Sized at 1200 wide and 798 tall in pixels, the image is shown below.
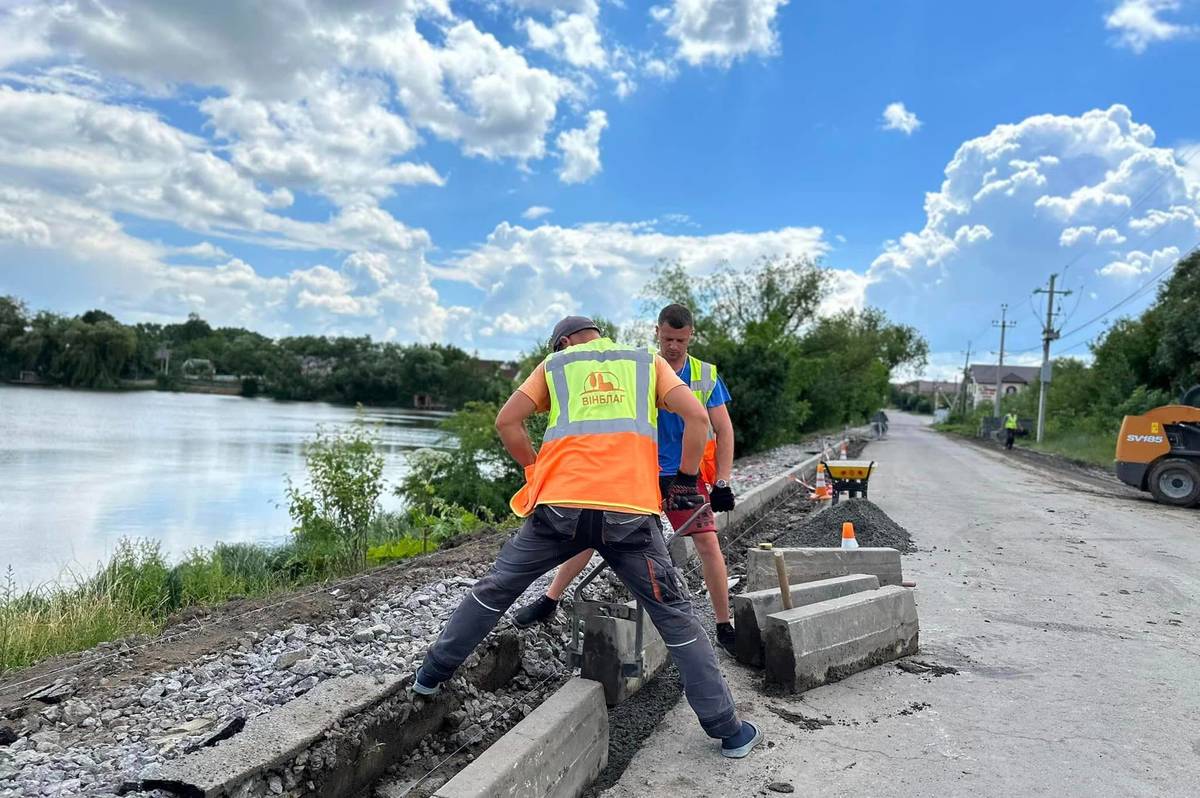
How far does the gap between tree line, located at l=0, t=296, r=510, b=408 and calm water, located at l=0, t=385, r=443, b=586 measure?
2108 centimetres

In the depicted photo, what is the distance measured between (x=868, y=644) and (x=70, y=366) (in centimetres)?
6588

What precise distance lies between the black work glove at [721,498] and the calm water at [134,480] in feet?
33.0

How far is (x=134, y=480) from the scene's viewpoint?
A: 2030 cm

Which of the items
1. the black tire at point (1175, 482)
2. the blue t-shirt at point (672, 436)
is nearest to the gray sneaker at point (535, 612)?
the blue t-shirt at point (672, 436)

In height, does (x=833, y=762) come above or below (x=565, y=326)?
below

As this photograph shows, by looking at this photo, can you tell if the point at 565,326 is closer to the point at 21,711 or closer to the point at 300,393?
the point at 21,711

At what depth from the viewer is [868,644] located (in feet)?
Result: 17.0

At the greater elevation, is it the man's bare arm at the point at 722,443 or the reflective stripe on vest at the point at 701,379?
the reflective stripe on vest at the point at 701,379

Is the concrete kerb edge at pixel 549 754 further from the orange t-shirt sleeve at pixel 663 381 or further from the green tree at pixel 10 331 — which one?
the green tree at pixel 10 331

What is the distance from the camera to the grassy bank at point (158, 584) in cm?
670

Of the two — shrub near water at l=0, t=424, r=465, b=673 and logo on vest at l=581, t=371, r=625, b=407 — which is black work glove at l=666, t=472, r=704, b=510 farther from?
shrub near water at l=0, t=424, r=465, b=673

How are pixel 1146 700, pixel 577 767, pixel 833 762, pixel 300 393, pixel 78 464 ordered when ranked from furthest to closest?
1. pixel 300 393
2. pixel 78 464
3. pixel 1146 700
4. pixel 833 762
5. pixel 577 767

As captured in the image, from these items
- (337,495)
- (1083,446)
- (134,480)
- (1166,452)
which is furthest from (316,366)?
(1166,452)

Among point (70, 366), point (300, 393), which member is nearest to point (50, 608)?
point (70, 366)
